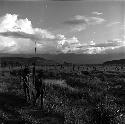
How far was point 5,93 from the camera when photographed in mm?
20734

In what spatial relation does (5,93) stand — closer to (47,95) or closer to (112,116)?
(47,95)

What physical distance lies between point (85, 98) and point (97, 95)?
0.90 metres

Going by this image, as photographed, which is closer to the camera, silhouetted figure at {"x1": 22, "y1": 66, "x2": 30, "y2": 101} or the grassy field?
the grassy field

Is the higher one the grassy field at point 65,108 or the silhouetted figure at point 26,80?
the silhouetted figure at point 26,80

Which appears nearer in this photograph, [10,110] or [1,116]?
[1,116]

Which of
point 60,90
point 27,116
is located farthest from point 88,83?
point 27,116

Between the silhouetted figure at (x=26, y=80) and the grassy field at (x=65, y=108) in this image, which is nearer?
the grassy field at (x=65, y=108)

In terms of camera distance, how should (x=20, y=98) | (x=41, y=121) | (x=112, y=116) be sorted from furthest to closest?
(x=20, y=98)
(x=41, y=121)
(x=112, y=116)

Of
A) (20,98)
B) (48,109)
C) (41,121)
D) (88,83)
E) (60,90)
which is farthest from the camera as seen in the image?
(88,83)

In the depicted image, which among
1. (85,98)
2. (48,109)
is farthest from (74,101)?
(48,109)

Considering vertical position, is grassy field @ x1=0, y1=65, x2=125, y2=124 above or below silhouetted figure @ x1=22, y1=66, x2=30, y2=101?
below

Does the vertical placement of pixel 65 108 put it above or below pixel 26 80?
below

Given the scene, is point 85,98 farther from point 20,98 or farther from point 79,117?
point 79,117

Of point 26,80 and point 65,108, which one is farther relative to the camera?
point 26,80
